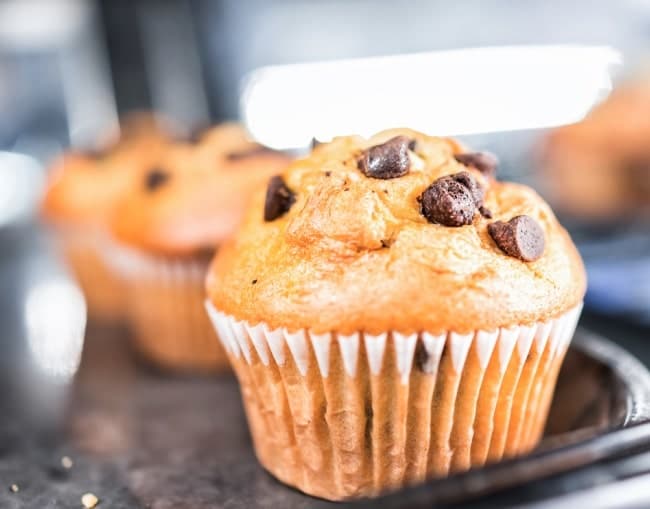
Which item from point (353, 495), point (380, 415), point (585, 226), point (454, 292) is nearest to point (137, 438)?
point (353, 495)

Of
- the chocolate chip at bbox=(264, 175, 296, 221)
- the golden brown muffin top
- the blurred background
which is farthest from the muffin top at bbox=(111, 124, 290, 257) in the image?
the blurred background

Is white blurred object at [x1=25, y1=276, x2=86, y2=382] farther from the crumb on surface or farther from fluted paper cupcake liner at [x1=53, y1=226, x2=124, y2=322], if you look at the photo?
the crumb on surface

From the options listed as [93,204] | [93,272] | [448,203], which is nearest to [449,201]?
[448,203]

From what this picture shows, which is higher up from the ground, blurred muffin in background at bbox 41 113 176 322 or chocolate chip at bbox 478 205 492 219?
chocolate chip at bbox 478 205 492 219

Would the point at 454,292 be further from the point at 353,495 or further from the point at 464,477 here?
the point at 353,495

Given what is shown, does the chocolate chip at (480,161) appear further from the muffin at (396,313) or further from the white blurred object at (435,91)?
the white blurred object at (435,91)

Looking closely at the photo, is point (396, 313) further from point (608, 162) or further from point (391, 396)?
point (608, 162)
